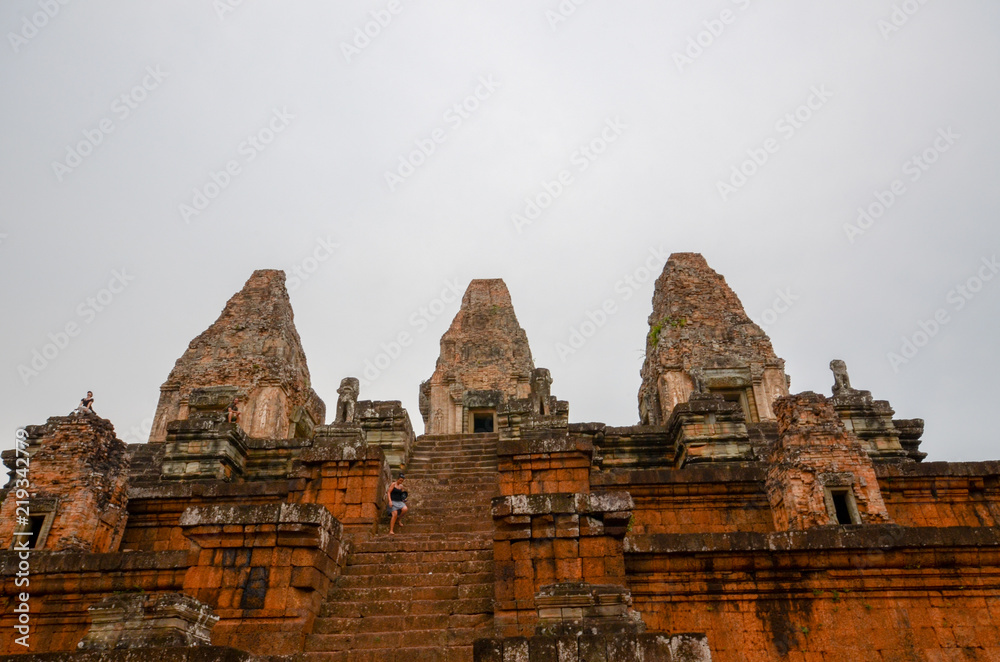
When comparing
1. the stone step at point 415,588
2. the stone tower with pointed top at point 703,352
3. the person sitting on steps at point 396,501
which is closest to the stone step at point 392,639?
the stone step at point 415,588

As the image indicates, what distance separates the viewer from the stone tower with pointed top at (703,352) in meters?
18.0

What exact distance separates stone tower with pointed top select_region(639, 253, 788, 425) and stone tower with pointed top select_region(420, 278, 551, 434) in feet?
14.1

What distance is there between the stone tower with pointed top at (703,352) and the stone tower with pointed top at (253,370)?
11.1m

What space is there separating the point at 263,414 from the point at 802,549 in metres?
16.2

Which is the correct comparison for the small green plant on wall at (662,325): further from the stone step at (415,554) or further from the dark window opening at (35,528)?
the dark window opening at (35,528)

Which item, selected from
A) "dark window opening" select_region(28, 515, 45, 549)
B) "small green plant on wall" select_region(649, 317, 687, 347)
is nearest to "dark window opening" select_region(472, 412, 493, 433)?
"small green plant on wall" select_region(649, 317, 687, 347)

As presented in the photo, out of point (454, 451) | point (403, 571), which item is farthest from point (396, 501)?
point (454, 451)

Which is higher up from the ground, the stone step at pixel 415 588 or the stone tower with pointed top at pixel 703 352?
the stone tower with pointed top at pixel 703 352

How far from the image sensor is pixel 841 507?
8.59 metres

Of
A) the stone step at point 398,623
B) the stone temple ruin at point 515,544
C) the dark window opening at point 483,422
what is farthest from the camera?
the dark window opening at point 483,422

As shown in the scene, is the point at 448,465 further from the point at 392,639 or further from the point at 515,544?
the point at 515,544

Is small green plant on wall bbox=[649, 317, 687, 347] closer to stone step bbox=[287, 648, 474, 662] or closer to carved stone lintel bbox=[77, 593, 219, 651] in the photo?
stone step bbox=[287, 648, 474, 662]

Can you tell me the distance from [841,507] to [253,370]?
16451mm

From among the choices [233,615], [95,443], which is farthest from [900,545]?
[95,443]
